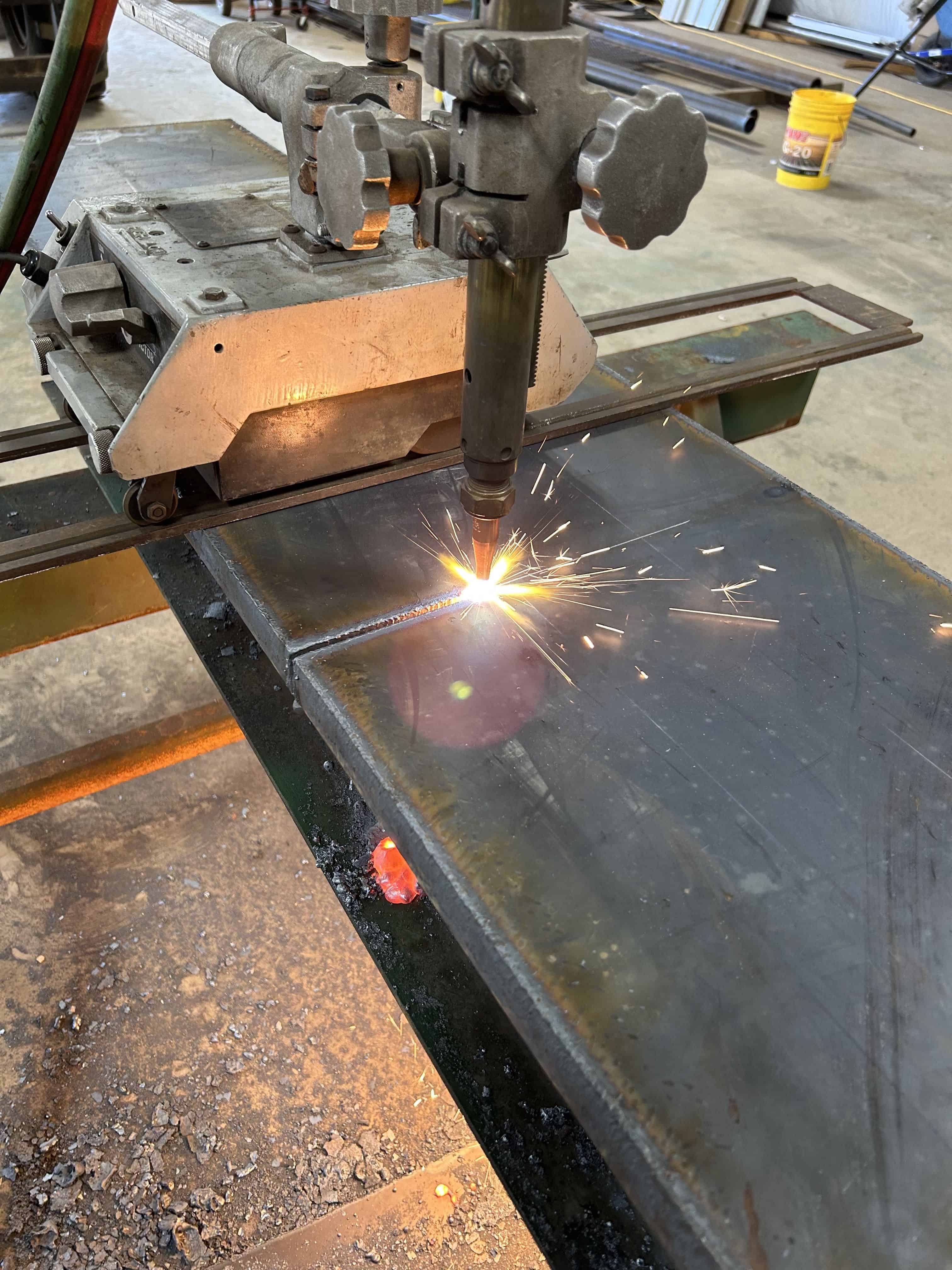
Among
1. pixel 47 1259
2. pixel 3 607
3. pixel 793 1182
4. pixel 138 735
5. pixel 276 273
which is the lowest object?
pixel 47 1259

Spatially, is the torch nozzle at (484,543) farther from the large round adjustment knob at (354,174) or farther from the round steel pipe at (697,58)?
the round steel pipe at (697,58)

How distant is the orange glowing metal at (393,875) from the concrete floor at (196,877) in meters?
0.77

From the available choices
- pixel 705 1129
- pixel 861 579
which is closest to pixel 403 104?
pixel 861 579

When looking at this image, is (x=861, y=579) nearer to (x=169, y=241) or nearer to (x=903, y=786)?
(x=903, y=786)

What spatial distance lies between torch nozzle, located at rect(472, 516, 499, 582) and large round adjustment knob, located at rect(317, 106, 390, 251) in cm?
26

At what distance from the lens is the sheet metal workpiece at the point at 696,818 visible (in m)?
0.59

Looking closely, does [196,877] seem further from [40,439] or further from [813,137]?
[813,137]

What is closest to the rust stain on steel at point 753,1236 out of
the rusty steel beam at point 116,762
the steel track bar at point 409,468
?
the steel track bar at point 409,468

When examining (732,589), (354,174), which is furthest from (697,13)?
(354,174)

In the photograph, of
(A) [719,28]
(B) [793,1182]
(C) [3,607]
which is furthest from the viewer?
(A) [719,28]

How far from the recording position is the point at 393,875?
0.90 m

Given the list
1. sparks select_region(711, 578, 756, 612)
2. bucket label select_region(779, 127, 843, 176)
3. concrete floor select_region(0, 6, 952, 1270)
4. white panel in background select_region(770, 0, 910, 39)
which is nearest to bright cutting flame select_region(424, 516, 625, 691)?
sparks select_region(711, 578, 756, 612)

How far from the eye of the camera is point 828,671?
0.91m

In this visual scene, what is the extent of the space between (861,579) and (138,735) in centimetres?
123
